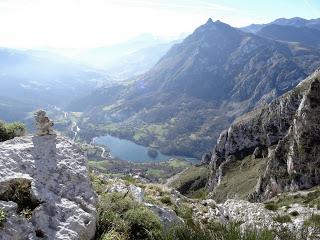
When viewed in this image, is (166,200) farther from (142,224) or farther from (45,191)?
(45,191)

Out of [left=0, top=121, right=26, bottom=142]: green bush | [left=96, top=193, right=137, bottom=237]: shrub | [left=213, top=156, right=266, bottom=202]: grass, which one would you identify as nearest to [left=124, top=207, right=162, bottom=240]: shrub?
[left=96, top=193, right=137, bottom=237]: shrub

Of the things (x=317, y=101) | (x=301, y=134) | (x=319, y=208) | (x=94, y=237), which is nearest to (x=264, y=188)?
(x=301, y=134)

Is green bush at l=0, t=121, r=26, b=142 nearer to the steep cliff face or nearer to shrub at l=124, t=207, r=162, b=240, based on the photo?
shrub at l=124, t=207, r=162, b=240

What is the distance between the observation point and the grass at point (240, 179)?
125787 millimetres

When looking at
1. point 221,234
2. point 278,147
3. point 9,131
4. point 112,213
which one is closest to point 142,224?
point 112,213

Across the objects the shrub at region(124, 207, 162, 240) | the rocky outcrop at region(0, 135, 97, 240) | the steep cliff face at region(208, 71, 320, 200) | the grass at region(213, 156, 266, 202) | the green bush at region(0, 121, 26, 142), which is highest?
the rocky outcrop at region(0, 135, 97, 240)

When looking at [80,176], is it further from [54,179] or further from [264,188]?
[264,188]

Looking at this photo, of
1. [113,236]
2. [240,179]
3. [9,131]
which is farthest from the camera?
[240,179]

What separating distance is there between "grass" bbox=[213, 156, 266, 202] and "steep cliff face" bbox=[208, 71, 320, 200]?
1.72ft

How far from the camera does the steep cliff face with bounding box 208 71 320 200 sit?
99.4 meters

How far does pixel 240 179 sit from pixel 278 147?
29302 millimetres

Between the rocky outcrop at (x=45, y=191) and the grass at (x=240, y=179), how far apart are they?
105 metres

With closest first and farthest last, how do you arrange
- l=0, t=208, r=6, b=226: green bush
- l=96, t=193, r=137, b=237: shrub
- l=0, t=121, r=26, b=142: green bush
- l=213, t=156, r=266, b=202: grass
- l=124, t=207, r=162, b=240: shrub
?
l=0, t=208, r=6, b=226: green bush, l=96, t=193, r=137, b=237: shrub, l=124, t=207, r=162, b=240: shrub, l=0, t=121, r=26, b=142: green bush, l=213, t=156, r=266, b=202: grass

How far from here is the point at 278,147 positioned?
11856 cm
